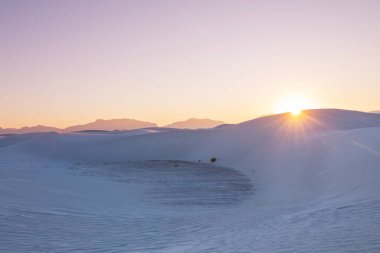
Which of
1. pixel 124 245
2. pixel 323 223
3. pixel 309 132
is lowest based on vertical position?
pixel 124 245

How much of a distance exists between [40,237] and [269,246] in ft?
16.1

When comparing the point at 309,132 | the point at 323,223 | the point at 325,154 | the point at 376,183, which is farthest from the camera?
the point at 309,132

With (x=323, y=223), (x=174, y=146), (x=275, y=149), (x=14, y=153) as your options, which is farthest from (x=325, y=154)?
(x=14, y=153)

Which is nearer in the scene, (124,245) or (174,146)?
(124,245)

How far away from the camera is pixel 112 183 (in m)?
20.0

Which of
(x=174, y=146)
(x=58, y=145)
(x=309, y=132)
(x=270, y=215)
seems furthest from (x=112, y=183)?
(x=58, y=145)

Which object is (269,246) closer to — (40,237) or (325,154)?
(40,237)

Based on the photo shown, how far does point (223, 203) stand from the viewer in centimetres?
1522

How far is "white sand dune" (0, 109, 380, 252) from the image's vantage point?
8.35m

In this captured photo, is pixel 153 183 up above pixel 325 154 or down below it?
below

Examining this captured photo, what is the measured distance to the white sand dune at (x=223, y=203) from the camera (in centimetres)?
835

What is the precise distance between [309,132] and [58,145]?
2634cm

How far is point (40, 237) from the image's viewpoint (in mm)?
9242

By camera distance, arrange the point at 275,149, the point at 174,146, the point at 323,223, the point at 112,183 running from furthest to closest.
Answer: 1. the point at 174,146
2. the point at 275,149
3. the point at 112,183
4. the point at 323,223
